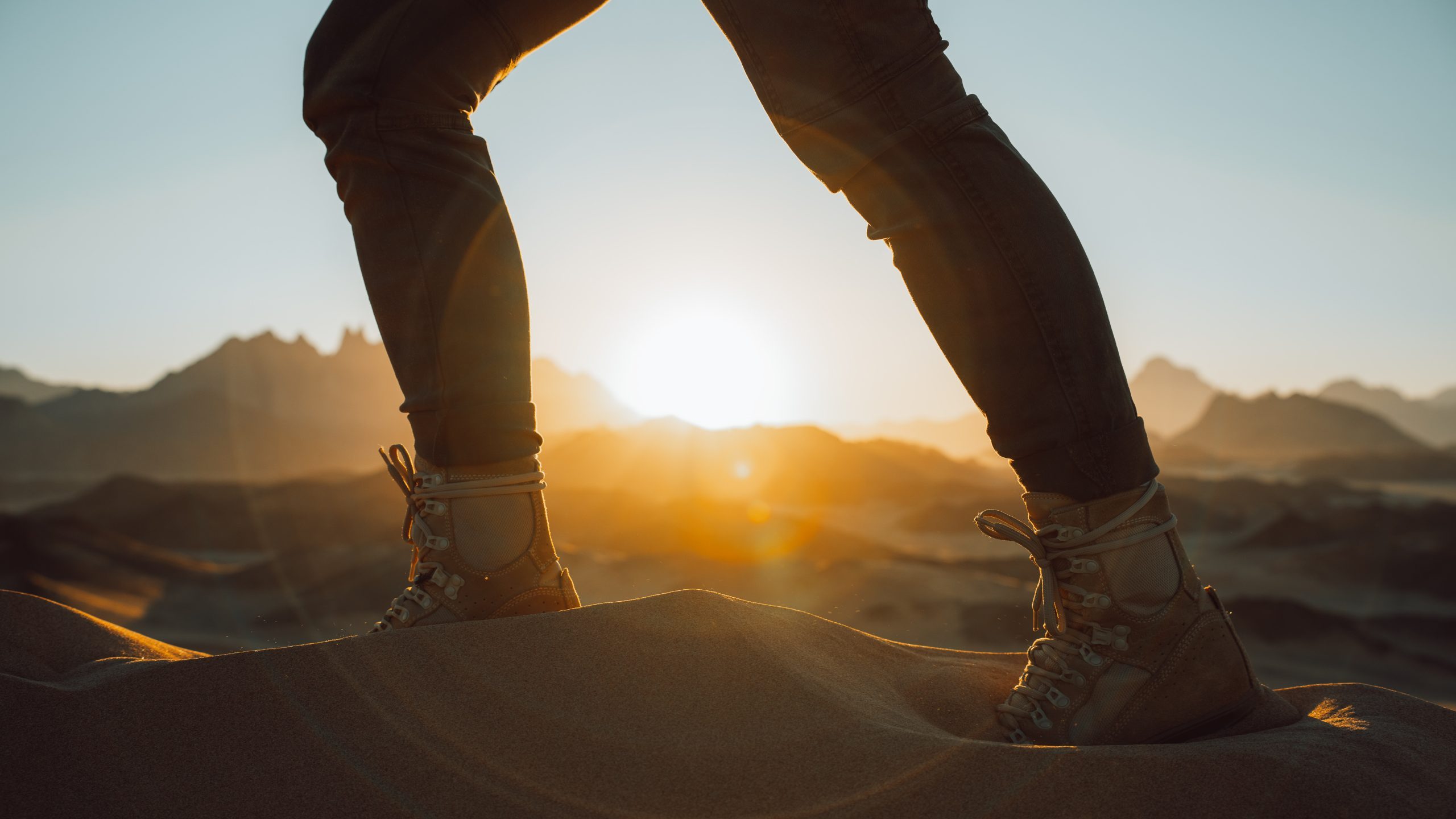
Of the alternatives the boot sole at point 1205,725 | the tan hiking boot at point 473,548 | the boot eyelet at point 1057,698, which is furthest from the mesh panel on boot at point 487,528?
the boot sole at point 1205,725

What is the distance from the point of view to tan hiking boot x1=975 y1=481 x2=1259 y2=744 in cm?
105

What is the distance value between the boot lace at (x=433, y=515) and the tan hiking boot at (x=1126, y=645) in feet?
2.47

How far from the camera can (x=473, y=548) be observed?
3.95ft

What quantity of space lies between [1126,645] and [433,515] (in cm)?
100

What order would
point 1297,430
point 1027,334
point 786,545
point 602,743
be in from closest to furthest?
point 602,743 < point 1027,334 < point 786,545 < point 1297,430

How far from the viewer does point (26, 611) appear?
125cm

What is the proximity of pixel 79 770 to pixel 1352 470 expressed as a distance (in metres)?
28.0

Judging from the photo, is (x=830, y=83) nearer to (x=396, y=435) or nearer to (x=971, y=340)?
(x=971, y=340)

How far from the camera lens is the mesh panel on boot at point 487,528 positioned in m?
1.20

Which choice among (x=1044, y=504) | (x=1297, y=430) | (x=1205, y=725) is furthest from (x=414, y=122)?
(x=1297, y=430)

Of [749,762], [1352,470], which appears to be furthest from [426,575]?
[1352,470]

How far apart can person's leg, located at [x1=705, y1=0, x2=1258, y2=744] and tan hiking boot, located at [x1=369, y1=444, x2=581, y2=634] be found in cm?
67

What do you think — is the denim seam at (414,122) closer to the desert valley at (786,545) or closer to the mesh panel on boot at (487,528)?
the mesh panel on boot at (487,528)

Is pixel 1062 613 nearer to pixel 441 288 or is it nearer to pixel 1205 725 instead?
pixel 1205 725
